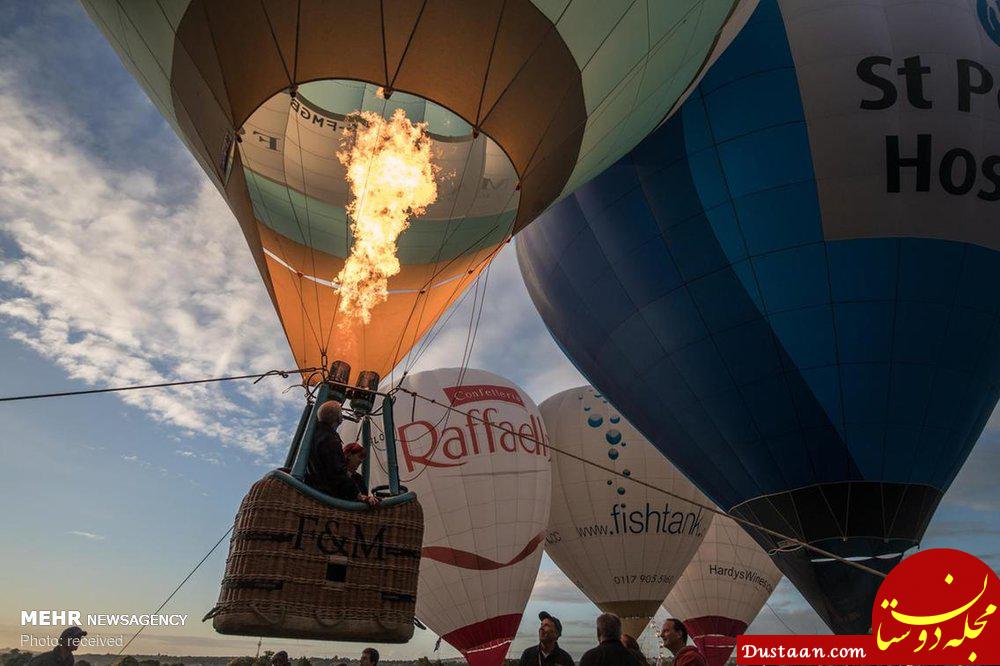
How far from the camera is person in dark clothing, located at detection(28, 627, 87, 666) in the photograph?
4.31 m

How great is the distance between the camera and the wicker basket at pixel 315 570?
3.21 m

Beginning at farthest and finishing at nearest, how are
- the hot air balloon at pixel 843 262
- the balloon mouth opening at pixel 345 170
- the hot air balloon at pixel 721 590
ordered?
1. the hot air balloon at pixel 721 590
2. the hot air balloon at pixel 843 262
3. the balloon mouth opening at pixel 345 170

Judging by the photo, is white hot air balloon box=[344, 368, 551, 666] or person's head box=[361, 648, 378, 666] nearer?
person's head box=[361, 648, 378, 666]

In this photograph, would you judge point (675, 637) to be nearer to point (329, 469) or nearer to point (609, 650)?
point (609, 650)

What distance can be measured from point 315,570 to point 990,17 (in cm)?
971

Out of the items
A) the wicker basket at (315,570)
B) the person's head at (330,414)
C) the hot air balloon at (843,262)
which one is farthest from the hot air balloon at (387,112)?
the hot air balloon at (843,262)

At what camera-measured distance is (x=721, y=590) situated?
66.2 feet

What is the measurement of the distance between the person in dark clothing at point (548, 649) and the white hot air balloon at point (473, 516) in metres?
8.87

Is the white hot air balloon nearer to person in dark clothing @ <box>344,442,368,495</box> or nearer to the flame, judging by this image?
the flame

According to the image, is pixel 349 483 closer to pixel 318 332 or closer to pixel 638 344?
pixel 318 332

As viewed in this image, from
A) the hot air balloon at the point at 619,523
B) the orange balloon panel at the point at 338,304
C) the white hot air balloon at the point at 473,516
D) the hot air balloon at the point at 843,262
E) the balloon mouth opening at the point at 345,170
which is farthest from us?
the hot air balloon at the point at 619,523

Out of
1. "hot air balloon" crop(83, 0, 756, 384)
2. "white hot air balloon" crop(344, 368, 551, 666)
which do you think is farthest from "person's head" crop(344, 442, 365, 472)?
"white hot air balloon" crop(344, 368, 551, 666)

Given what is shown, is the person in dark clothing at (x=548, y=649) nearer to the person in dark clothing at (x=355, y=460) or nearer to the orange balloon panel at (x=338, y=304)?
the person in dark clothing at (x=355, y=460)

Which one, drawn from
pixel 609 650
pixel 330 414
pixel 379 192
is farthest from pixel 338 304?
pixel 609 650
